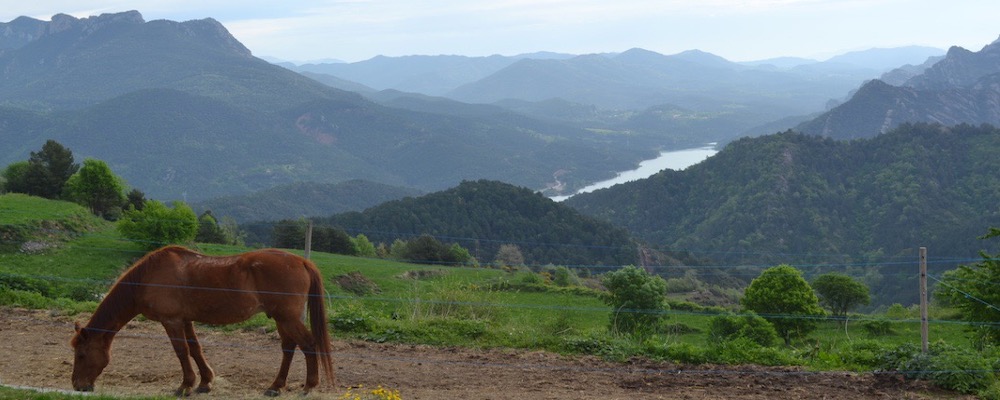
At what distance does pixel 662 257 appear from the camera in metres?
56.4

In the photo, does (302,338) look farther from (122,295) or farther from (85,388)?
(85,388)

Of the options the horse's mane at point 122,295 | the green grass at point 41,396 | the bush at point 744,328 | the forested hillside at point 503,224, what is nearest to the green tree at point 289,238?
the forested hillside at point 503,224

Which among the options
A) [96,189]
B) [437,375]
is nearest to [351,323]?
[437,375]

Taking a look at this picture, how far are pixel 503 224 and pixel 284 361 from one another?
2106 inches

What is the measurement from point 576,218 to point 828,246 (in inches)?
821

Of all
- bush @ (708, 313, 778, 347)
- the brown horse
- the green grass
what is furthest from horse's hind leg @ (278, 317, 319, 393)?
bush @ (708, 313, 778, 347)

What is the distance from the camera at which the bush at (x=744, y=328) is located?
1537cm

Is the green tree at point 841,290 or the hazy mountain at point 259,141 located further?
the hazy mountain at point 259,141

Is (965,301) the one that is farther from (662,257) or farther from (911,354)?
(662,257)

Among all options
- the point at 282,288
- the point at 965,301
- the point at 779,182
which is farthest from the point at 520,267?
the point at 779,182

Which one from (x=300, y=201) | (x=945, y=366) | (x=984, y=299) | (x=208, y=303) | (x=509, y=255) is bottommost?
(x=509, y=255)

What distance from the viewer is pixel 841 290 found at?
80.4 feet

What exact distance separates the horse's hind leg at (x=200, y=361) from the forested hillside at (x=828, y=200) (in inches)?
1989

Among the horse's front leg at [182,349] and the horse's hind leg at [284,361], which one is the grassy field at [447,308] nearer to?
the horse's front leg at [182,349]
